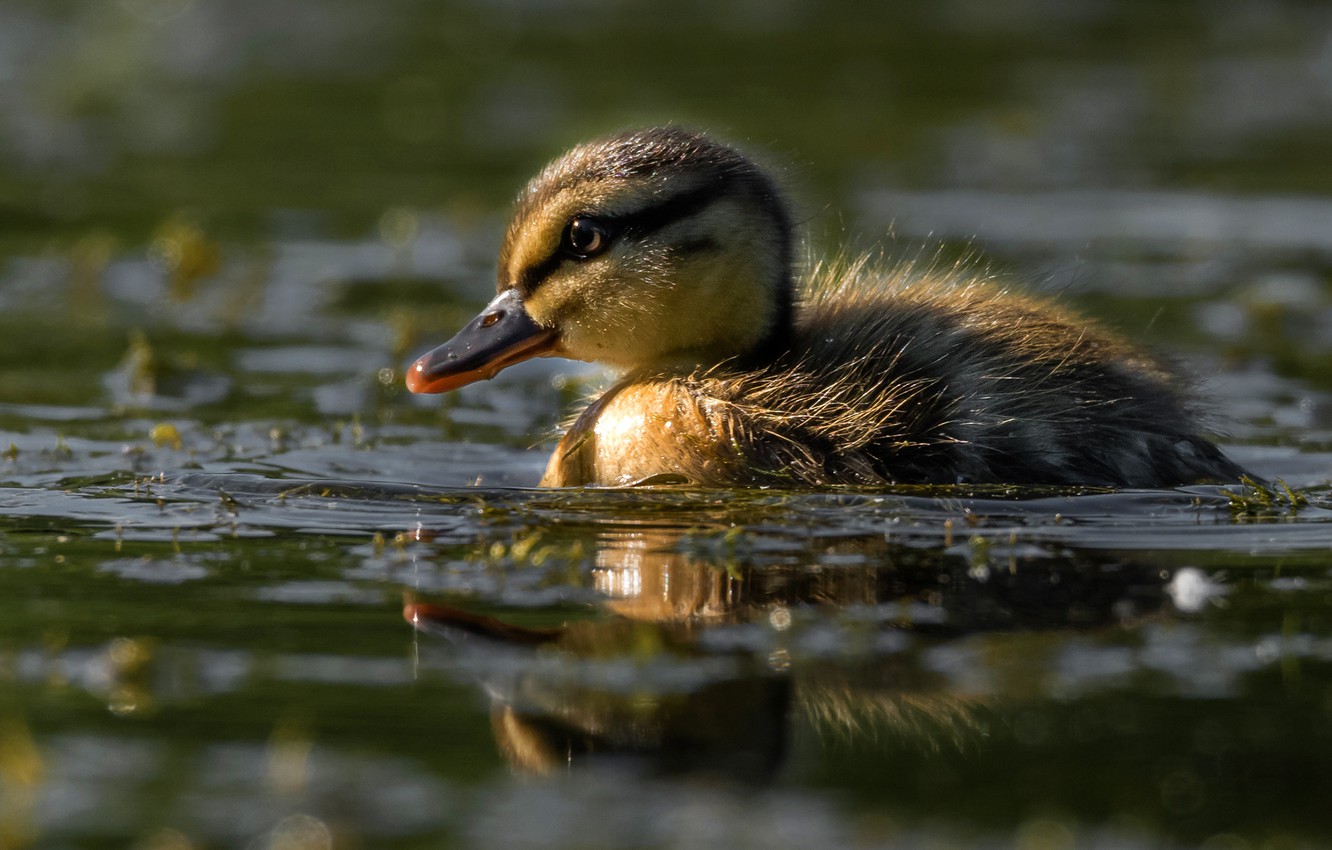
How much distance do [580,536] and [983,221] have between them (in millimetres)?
7565

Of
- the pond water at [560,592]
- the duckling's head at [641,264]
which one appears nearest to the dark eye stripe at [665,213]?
the duckling's head at [641,264]

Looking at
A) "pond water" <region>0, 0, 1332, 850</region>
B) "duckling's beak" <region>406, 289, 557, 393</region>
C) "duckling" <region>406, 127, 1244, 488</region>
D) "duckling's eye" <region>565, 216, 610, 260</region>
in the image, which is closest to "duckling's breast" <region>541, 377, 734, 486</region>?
"duckling" <region>406, 127, 1244, 488</region>

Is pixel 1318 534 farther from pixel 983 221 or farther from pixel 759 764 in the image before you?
pixel 983 221

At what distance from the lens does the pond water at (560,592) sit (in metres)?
3.79

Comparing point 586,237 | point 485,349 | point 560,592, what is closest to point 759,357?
point 586,237

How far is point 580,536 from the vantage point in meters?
5.75

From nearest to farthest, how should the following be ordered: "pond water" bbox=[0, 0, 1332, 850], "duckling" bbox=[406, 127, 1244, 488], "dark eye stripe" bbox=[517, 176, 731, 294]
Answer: "pond water" bbox=[0, 0, 1332, 850] < "duckling" bbox=[406, 127, 1244, 488] < "dark eye stripe" bbox=[517, 176, 731, 294]

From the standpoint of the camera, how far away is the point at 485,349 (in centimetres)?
675

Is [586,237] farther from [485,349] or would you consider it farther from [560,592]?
[560,592]

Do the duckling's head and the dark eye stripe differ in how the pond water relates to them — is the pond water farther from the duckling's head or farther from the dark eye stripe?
the dark eye stripe

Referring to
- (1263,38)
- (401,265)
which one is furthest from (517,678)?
(1263,38)

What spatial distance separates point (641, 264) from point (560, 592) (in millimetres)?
1707

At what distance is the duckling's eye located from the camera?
660 centimetres

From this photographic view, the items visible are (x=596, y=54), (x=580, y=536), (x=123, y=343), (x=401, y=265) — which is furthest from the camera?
(x=596, y=54)
